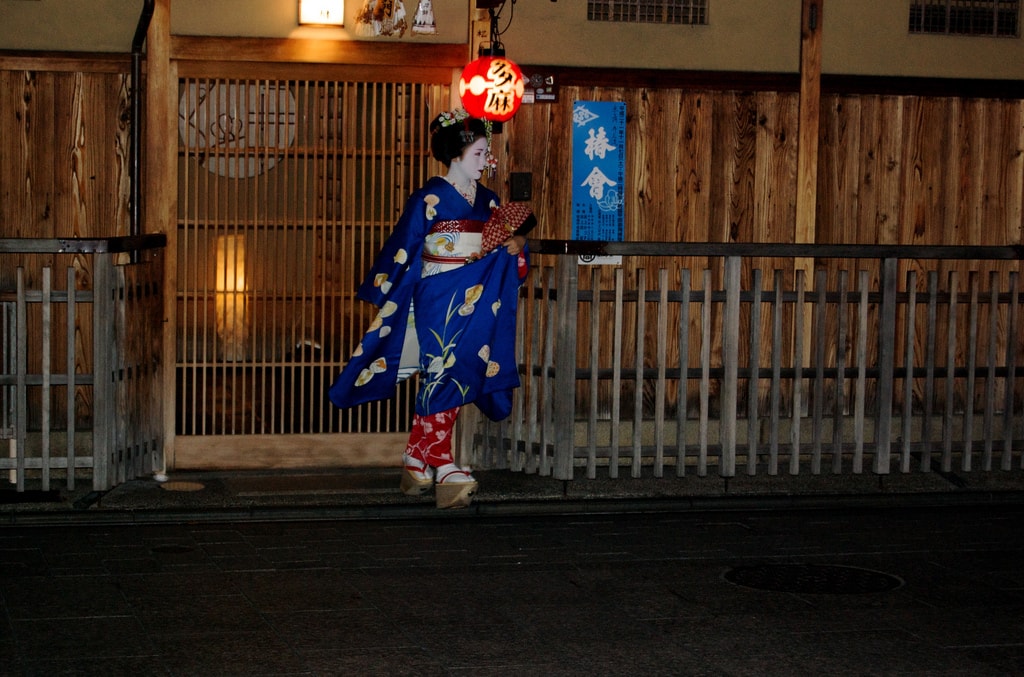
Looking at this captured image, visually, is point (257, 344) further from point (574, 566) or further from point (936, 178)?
point (936, 178)

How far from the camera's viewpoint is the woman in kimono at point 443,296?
9.41 m

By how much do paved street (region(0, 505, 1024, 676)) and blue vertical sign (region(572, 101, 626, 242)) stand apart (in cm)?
235

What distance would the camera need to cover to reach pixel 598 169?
10.6 m

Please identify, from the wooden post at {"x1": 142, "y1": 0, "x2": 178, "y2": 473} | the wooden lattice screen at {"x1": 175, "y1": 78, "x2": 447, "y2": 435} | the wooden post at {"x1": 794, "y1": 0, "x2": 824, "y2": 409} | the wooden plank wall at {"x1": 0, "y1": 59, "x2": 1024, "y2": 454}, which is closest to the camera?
the wooden post at {"x1": 142, "y1": 0, "x2": 178, "y2": 473}

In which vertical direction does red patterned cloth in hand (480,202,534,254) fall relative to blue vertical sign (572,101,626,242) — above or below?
below

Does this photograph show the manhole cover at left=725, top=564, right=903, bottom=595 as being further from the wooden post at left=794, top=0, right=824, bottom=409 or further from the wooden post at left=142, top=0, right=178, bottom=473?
the wooden post at left=142, top=0, right=178, bottom=473

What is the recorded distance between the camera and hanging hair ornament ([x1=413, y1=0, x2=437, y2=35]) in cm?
1002

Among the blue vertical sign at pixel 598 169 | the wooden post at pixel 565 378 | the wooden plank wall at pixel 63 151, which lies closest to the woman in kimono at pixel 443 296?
the wooden post at pixel 565 378

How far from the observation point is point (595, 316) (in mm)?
9664

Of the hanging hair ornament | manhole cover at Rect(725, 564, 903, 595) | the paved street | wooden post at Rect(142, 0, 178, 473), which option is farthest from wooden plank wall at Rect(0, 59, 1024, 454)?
manhole cover at Rect(725, 564, 903, 595)

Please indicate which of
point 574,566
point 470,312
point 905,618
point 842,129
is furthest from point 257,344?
point 905,618

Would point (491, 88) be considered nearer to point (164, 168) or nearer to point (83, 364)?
point (164, 168)

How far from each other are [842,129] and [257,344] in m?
4.44

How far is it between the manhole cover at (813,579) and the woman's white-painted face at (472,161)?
3.10 m
